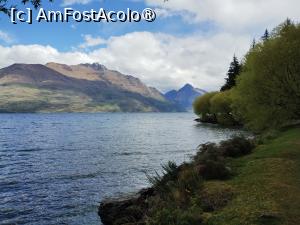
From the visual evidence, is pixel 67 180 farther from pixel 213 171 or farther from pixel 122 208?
pixel 213 171

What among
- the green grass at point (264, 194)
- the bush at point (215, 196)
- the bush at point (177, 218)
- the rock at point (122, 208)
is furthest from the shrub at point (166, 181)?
the bush at point (177, 218)

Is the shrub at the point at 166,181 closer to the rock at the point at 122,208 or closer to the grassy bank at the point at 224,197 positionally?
the grassy bank at the point at 224,197

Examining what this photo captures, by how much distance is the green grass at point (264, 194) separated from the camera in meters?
14.0

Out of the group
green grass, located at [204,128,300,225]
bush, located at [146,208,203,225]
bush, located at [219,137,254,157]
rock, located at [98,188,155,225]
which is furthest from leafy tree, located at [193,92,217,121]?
bush, located at [146,208,203,225]

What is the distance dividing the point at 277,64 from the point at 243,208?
28.1m

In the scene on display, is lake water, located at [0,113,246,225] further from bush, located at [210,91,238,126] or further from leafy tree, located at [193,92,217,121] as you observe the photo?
leafy tree, located at [193,92,217,121]

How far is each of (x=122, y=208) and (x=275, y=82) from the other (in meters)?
23.3

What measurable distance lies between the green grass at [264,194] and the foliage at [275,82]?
12.4 meters

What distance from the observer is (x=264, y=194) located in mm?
16922

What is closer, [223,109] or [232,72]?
[223,109]

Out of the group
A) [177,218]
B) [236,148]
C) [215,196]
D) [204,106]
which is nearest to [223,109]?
[204,106]

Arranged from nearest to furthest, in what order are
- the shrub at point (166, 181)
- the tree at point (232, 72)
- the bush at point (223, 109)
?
the shrub at point (166, 181), the bush at point (223, 109), the tree at point (232, 72)

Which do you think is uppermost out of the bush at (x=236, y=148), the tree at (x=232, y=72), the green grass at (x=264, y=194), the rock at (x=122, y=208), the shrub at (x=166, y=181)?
the tree at (x=232, y=72)

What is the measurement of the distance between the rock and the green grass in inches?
217
